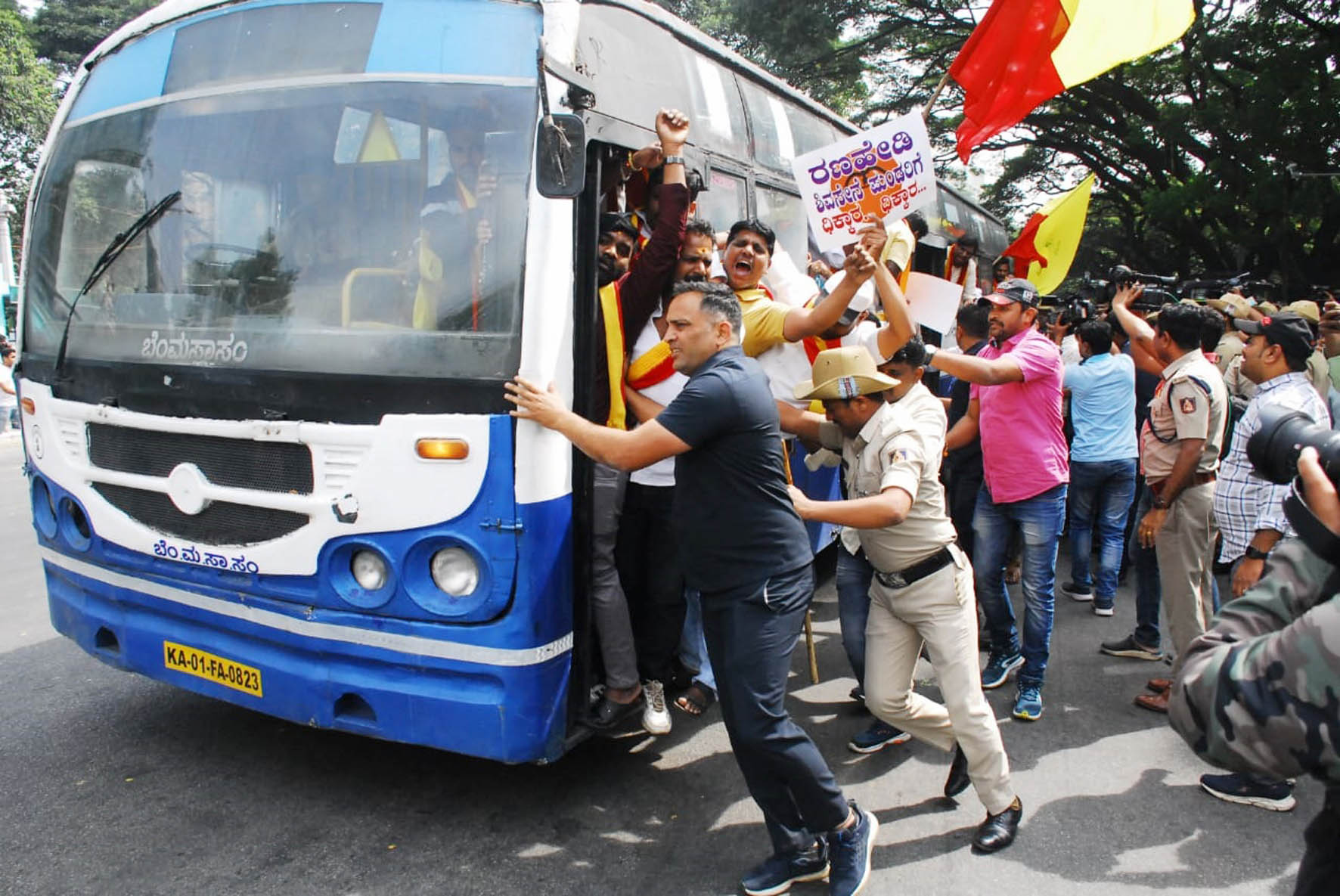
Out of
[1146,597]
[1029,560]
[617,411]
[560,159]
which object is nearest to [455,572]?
[617,411]

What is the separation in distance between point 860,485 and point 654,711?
119 centimetres

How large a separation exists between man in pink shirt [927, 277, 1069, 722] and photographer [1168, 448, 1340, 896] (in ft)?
9.42

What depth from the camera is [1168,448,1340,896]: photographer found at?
1341mm

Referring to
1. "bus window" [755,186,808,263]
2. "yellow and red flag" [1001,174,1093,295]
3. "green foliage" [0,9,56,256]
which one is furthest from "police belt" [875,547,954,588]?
"green foliage" [0,9,56,256]

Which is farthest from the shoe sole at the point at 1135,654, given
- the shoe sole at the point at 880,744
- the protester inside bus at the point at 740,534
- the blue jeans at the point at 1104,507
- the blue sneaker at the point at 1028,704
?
the protester inside bus at the point at 740,534

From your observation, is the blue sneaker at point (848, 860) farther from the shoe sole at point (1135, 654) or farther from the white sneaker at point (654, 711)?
the shoe sole at point (1135, 654)

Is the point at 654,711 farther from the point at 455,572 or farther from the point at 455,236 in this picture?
the point at 455,236

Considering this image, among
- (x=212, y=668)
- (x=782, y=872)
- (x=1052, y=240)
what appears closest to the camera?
(x=782, y=872)

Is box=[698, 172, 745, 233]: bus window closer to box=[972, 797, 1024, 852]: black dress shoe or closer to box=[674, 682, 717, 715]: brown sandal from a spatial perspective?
box=[674, 682, 717, 715]: brown sandal

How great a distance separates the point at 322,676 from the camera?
322cm

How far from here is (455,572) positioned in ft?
10.1

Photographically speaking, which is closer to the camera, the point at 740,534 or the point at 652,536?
the point at 740,534

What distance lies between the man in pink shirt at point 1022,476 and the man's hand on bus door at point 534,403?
208 cm

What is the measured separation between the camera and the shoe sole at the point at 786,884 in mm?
3016
